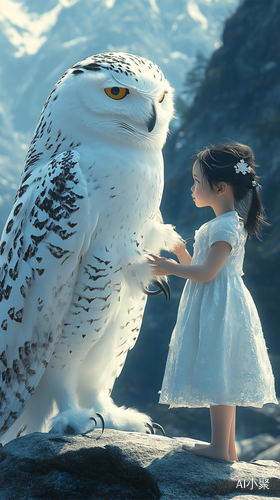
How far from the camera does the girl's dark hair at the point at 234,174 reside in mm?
1487

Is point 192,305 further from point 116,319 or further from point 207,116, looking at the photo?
point 207,116

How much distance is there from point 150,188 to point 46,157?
1.41 ft

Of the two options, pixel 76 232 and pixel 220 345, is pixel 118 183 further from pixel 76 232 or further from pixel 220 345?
pixel 220 345

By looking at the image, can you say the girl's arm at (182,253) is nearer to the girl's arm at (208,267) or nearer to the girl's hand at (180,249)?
the girl's hand at (180,249)

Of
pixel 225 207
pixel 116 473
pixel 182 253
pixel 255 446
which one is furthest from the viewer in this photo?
pixel 255 446

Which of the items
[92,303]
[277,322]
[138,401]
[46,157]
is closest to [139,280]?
[92,303]

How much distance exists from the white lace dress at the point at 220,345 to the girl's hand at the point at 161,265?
128 mm

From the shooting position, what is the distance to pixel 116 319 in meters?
1.63

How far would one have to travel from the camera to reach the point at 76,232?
1375mm

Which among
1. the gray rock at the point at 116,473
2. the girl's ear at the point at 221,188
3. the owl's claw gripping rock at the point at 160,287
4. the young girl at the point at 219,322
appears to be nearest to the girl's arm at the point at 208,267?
the young girl at the point at 219,322

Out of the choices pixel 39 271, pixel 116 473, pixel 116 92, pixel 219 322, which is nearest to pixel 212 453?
pixel 116 473

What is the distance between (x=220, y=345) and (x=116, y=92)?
0.96m

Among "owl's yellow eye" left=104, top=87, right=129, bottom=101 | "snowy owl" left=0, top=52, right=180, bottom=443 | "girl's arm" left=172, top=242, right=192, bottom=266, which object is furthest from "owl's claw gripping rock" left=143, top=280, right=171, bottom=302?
"owl's yellow eye" left=104, top=87, right=129, bottom=101

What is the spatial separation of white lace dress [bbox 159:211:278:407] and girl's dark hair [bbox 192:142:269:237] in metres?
0.10
